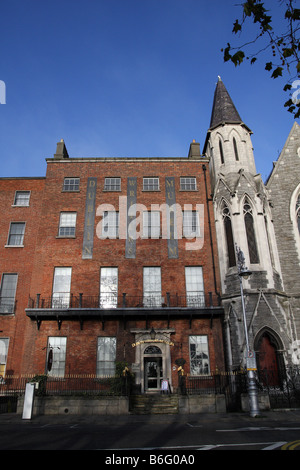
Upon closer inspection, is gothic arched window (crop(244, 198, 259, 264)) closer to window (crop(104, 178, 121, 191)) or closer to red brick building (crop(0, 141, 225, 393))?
red brick building (crop(0, 141, 225, 393))

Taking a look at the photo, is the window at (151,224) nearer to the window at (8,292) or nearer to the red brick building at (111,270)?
the red brick building at (111,270)

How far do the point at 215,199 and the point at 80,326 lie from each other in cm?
1221

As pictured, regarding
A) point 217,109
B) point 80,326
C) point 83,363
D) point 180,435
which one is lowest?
point 180,435

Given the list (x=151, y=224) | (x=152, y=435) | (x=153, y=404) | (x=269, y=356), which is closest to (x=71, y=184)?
(x=151, y=224)

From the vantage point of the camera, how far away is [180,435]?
9.62 metres

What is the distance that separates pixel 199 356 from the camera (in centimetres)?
1947

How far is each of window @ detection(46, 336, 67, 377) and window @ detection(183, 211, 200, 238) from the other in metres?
10.3

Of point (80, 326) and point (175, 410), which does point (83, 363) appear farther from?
point (175, 410)

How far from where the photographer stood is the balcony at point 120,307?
19.3 m

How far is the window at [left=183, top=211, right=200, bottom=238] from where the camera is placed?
22.6 m

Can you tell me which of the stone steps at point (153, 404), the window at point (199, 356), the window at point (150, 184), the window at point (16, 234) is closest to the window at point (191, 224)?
the window at point (150, 184)

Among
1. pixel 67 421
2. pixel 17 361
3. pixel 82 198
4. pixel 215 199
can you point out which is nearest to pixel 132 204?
pixel 82 198

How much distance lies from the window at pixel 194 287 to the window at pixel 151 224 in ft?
10.7
